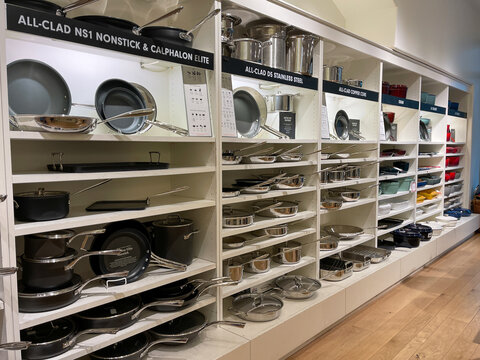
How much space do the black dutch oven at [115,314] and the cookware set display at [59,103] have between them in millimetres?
823

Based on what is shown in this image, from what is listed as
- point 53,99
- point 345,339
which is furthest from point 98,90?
point 345,339

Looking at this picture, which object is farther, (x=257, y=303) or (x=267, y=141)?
(x=257, y=303)

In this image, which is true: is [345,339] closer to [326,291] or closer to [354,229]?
[326,291]

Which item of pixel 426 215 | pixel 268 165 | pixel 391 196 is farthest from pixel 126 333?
pixel 426 215

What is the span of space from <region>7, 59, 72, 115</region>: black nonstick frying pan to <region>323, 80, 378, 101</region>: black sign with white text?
6.06ft

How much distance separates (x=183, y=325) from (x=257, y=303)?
59cm

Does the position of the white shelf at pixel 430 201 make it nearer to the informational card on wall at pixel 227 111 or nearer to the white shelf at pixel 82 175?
the informational card on wall at pixel 227 111

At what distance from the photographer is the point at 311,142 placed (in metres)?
2.69

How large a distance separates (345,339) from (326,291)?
1.09 ft

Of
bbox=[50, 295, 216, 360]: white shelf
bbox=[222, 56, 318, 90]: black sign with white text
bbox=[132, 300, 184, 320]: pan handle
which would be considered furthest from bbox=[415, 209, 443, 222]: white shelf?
bbox=[132, 300, 184, 320]: pan handle

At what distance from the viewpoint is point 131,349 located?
1.77m

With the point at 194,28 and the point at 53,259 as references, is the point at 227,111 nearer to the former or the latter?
the point at 194,28

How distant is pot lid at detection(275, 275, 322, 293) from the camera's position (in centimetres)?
258

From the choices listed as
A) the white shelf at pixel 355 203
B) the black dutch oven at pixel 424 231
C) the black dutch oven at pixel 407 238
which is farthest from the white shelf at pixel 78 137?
the black dutch oven at pixel 424 231
